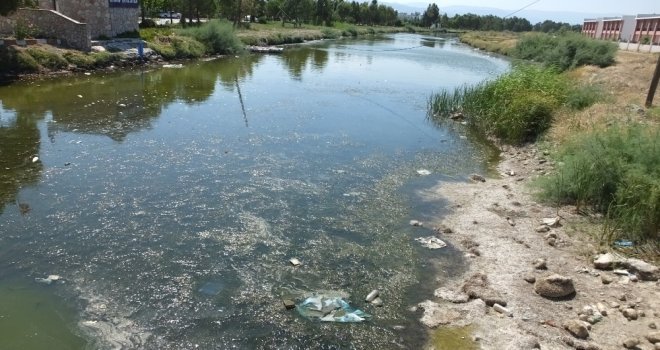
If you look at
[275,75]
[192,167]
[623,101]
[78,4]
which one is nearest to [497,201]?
[192,167]

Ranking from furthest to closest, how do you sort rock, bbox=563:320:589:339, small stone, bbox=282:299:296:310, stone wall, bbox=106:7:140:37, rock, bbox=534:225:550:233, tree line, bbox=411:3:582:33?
tree line, bbox=411:3:582:33 → stone wall, bbox=106:7:140:37 → rock, bbox=534:225:550:233 → small stone, bbox=282:299:296:310 → rock, bbox=563:320:589:339

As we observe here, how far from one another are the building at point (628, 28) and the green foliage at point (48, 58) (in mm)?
55897

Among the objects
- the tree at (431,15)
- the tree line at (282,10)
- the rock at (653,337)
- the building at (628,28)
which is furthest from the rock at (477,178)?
the tree at (431,15)

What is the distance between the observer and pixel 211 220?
404 inches

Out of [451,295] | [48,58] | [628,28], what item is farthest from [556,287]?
[628,28]

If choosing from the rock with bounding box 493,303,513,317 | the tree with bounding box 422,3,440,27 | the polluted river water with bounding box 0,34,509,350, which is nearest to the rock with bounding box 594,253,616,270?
the rock with bounding box 493,303,513,317

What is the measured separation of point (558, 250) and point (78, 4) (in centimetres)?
3376

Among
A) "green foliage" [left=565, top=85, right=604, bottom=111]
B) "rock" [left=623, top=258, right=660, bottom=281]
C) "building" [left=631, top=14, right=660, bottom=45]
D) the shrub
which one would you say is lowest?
"rock" [left=623, top=258, right=660, bottom=281]

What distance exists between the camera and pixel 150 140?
15.9 m

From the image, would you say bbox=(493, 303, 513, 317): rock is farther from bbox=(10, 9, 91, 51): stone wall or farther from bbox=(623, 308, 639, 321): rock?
bbox=(10, 9, 91, 51): stone wall

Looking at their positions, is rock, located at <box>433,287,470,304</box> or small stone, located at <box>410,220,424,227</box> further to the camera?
small stone, located at <box>410,220,424,227</box>

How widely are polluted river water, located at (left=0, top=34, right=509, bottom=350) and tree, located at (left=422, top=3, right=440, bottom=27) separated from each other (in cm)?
13622

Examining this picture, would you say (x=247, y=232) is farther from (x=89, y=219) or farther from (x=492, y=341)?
(x=492, y=341)

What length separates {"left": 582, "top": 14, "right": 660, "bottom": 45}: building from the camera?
63812 millimetres
